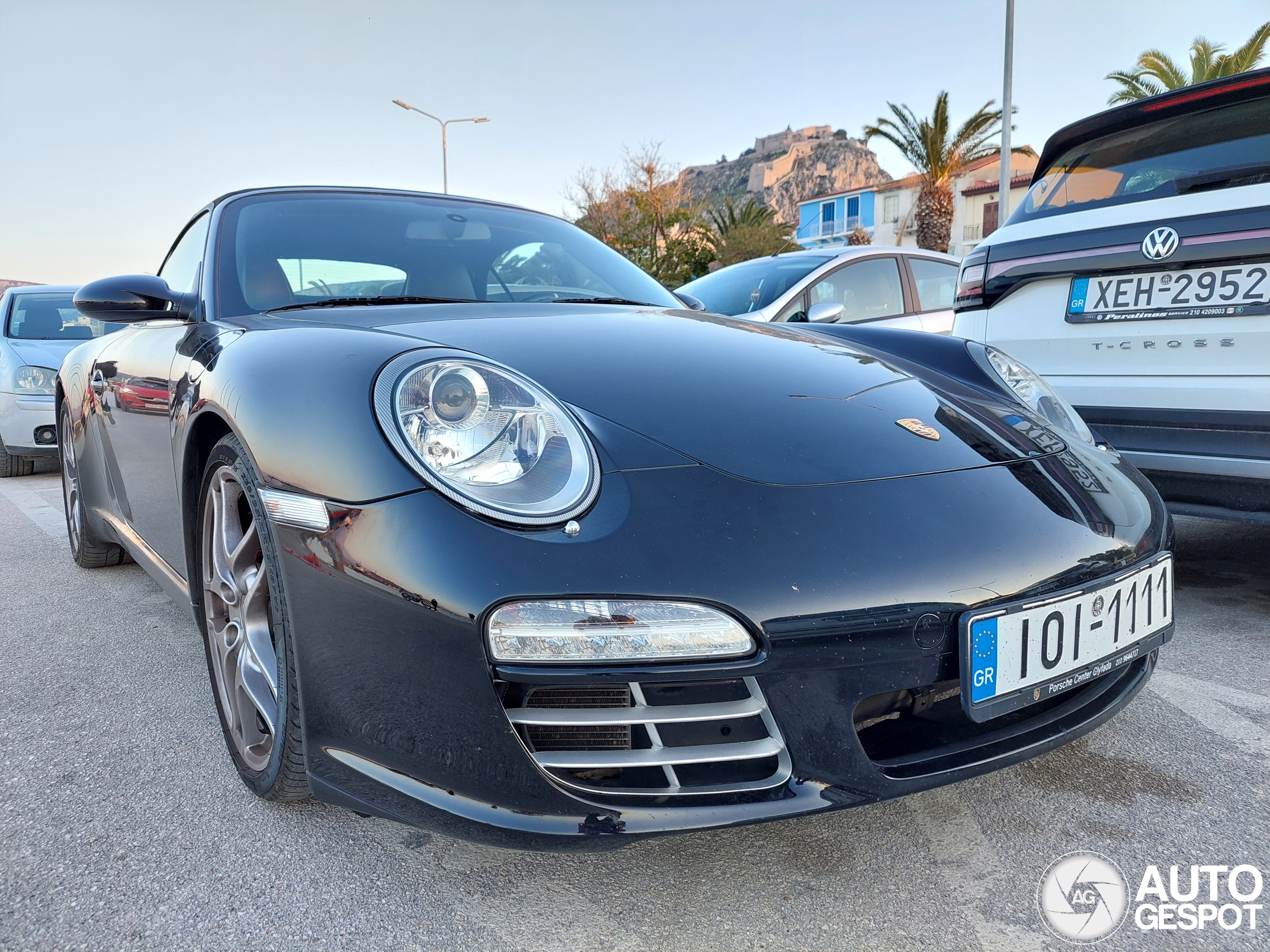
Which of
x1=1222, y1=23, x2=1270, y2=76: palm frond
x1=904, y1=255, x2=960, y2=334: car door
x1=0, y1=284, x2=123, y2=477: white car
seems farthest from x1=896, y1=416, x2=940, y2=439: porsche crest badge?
x1=1222, y1=23, x2=1270, y2=76: palm frond

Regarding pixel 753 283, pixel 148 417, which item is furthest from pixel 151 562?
pixel 753 283

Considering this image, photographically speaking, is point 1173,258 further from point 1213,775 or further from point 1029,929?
point 1029,929

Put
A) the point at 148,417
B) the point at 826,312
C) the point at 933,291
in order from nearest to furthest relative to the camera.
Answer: the point at 148,417 → the point at 826,312 → the point at 933,291

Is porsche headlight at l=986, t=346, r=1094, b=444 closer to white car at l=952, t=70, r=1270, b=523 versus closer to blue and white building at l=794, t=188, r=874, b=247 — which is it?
white car at l=952, t=70, r=1270, b=523

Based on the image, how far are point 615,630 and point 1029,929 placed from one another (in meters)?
0.74

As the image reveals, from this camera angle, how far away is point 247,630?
1.59 m

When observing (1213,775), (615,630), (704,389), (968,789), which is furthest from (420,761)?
(1213,775)

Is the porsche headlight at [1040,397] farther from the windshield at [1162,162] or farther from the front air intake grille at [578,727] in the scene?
the front air intake grille at [578,727]

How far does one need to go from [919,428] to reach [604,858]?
917 mm

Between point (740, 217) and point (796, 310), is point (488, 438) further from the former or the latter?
point (740, 217)

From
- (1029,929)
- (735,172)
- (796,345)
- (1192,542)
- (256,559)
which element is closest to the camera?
(1029,929)

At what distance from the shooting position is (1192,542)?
3324 mm

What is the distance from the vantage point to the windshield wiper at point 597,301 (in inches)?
91.0

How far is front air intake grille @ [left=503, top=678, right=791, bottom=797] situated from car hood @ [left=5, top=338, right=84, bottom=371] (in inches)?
244
